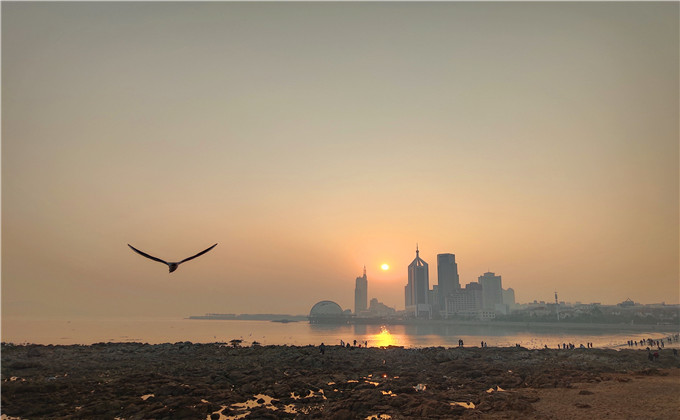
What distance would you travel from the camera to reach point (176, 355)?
43.5m

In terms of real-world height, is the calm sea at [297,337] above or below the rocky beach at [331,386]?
below

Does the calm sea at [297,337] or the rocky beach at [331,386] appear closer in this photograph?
the rocky beach at [331,386]

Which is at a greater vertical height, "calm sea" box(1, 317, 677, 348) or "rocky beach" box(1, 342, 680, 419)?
"rocky beach" box(1, 342, 680, 419)

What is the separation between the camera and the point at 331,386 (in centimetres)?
2786

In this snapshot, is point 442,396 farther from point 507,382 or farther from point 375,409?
point 507,382

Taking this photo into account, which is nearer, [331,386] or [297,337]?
[331,386]

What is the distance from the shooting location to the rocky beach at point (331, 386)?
21.1 m

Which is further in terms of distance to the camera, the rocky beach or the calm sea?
the calm sea

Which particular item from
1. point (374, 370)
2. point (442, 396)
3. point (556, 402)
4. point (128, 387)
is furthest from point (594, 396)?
point (128, 387)

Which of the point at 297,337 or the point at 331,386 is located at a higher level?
the point at 331,386

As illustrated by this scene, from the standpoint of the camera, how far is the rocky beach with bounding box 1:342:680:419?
21078 millimetres

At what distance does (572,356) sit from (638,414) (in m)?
24.7

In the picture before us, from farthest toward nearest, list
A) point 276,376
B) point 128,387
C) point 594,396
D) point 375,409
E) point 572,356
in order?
point 572,356, point 276,376, point 128,387, point 594,396, point 375,409

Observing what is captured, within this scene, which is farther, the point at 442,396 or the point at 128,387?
the point at 128,387
